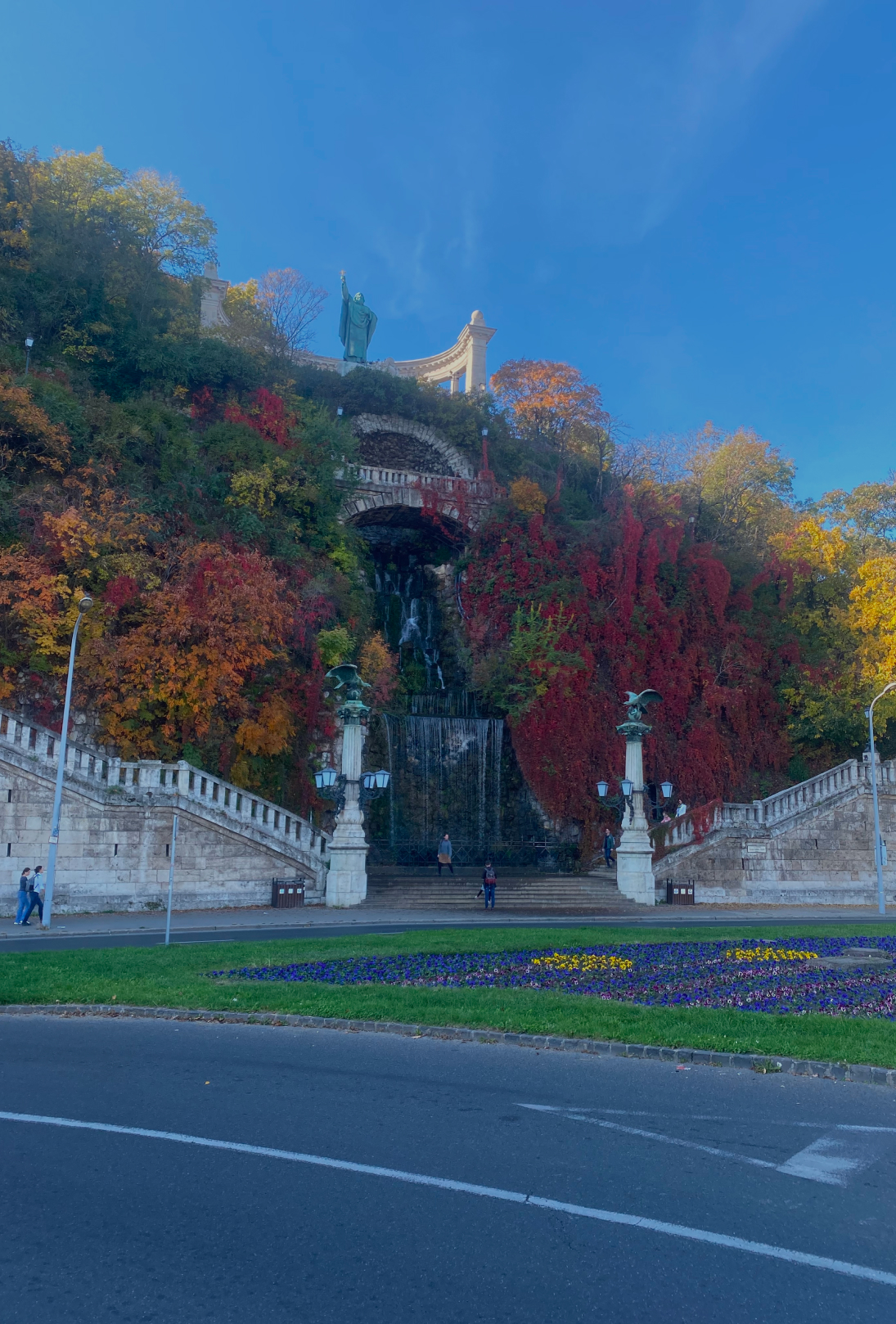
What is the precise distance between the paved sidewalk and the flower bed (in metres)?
6.04

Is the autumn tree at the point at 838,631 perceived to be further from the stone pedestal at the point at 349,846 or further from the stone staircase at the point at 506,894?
the stone pedestal at the point at 349,846

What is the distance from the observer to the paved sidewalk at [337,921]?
772 inches

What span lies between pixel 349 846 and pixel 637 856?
389 inches

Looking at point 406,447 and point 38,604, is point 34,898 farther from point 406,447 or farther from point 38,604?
point 406,447

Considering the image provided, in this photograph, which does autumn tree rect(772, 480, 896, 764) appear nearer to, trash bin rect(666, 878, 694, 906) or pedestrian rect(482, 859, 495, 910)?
trash bin rect(666, 878, 694, 906)

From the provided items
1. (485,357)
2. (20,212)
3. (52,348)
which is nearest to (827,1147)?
(52,348)

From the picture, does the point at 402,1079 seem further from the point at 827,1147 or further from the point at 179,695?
the point at 179,695

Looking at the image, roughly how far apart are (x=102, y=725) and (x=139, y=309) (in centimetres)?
2262

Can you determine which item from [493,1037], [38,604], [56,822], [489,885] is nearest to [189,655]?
[38,604]

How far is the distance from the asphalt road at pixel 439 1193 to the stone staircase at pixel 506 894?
18.3m

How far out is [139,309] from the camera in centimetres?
3903

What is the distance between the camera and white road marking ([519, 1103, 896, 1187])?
560cm

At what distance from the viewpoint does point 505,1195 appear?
5.07 metres

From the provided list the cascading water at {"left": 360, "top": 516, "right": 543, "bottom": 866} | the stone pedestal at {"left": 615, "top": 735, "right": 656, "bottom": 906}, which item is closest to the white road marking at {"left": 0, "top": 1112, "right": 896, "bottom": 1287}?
the stone pedestal at {"left": 615, "top": 735, "right": 656, "bottom": 906}
